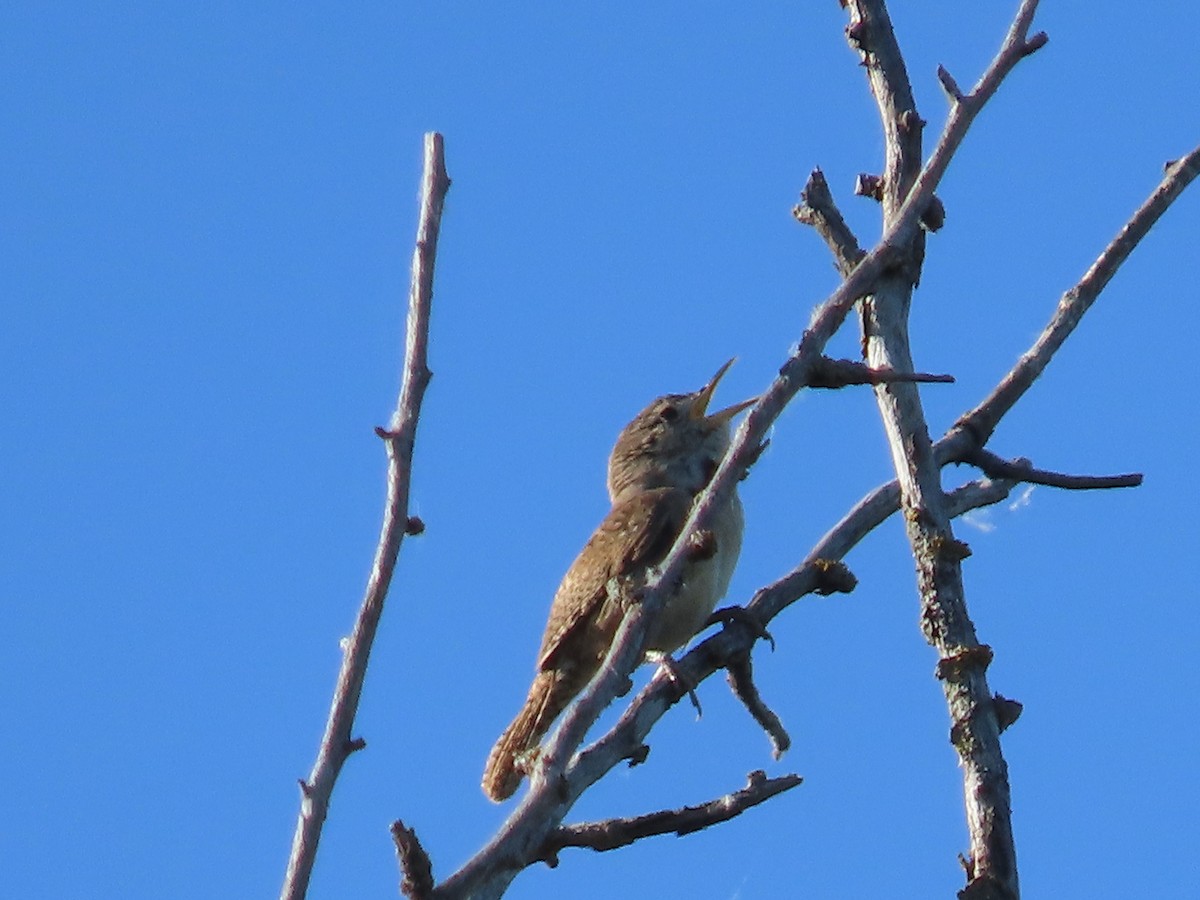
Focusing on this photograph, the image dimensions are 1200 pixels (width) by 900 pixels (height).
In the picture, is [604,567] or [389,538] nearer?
[389,538]

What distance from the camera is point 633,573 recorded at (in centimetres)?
641

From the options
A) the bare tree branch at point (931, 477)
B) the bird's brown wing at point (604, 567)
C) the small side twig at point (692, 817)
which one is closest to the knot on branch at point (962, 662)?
the bare tree branch at point (931, 477)

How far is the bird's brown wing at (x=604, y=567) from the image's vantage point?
6.23 metres

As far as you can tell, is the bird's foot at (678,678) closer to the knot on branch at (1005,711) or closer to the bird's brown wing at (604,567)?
the knot on branch at (1005,711)

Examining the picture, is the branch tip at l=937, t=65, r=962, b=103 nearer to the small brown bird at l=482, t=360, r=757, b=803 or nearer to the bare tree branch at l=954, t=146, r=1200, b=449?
the bare tree branch at l=954, t=146, r=1200, b=449

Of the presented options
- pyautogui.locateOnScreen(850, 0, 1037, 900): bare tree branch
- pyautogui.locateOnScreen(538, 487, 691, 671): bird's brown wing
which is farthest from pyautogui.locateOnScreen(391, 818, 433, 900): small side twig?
pyautogui.locateOnScreen(538, 487, 691, 671): bird's brown wing

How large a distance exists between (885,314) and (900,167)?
0.41m

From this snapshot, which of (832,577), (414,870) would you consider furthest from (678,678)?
(414,870)

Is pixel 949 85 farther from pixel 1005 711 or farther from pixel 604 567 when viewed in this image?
pixel 604 567

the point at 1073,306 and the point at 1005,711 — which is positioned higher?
the point at 1073,306

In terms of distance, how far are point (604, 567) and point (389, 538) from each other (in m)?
3.89

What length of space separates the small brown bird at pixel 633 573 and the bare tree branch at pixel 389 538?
8.57 ft

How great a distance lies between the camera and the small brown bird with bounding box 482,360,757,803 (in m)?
5.77

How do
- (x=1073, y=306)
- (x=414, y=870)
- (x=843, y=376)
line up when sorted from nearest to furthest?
(x=414, y=870), (x=843, y=376), (x=1073, y=306)
